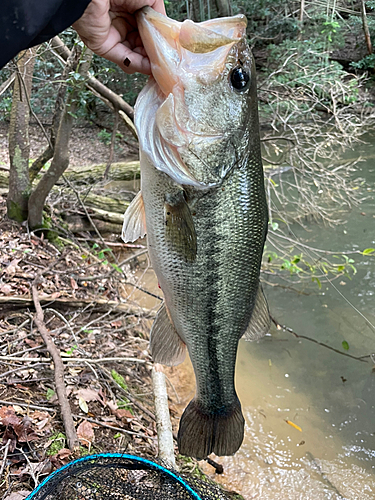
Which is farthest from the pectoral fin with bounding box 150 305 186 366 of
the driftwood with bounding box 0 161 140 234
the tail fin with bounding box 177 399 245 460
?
the driftwood with bounding box 0 161 140 234

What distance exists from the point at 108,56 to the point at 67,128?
2.90 meters

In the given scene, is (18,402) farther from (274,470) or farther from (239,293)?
(274,470)

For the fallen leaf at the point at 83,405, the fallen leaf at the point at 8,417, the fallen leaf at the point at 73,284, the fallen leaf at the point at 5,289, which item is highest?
the fallen leaf at the point at 5,289

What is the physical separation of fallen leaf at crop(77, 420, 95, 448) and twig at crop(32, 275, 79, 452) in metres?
0.12

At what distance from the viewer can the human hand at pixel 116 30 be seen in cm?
129

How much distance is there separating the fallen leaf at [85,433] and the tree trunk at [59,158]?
2855 mm

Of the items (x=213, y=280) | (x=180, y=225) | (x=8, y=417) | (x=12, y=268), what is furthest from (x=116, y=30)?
(x=12, y=268)

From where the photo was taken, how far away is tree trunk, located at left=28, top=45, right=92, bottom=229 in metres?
3.97

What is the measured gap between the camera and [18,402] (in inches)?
99.5

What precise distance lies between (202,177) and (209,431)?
1.14 m

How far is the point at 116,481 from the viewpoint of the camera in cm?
185

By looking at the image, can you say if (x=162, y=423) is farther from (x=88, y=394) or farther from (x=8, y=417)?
(x=8, y=417)

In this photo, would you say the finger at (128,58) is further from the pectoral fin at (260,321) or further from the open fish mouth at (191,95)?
the pectoral fin at (260,321)

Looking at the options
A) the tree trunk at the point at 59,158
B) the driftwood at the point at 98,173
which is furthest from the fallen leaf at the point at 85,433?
the driftwood at the point at 98,173
